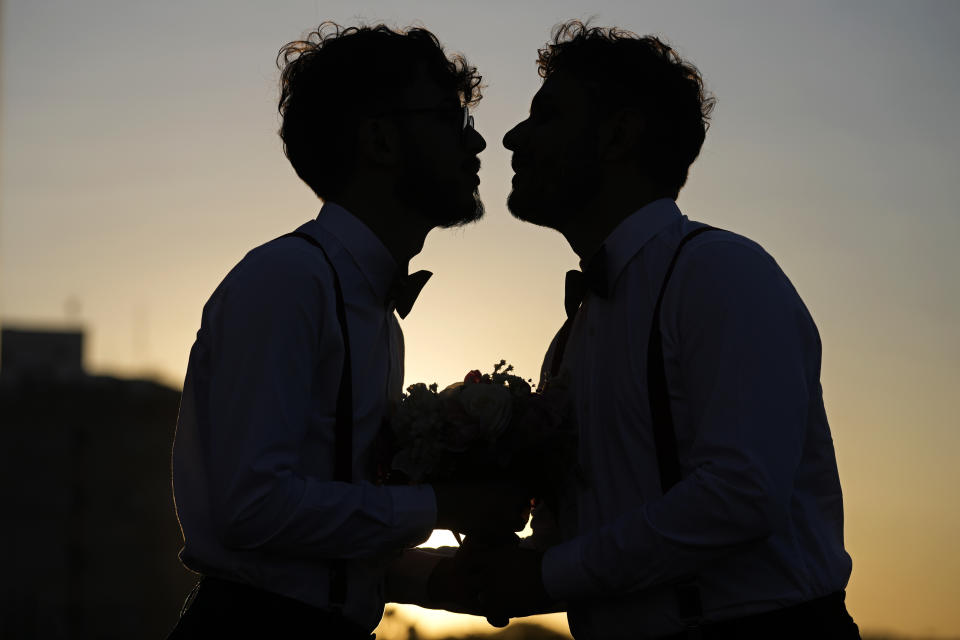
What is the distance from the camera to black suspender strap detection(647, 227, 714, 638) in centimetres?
459

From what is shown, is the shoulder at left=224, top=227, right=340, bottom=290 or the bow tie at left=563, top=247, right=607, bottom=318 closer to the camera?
the shoulder at left=224, top=227, right=340, bottom=290

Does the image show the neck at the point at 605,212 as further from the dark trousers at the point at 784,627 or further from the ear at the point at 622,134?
the dark trousers at the point at 784,627

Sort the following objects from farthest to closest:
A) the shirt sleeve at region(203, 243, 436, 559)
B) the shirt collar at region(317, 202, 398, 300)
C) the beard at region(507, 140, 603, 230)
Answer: the beard at region(507, 140, 603, 230)
the shirt collar at region(317, 202, 398, 300)
the shirt sleeve at region(203, 243, 436, 559)

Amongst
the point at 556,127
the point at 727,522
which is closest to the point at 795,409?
the point at 727,522

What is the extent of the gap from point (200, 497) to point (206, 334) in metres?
0.63

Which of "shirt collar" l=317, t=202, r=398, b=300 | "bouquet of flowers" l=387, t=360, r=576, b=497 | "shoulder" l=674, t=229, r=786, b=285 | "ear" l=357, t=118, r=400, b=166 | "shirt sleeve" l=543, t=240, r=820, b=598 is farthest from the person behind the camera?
"ear" l=357, t=118, r=400, b=166

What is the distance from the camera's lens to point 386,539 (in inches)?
186

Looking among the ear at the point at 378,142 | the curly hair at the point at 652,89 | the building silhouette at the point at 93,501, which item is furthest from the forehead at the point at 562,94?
the building silhouette at the point at 93,501

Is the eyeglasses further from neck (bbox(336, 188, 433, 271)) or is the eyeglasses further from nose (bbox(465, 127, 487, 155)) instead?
neck (bbox(336, 188, 433, 271))

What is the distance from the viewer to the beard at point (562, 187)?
18.7 ft

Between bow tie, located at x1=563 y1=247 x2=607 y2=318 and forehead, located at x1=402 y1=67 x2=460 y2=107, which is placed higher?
forehead, located at x1=402 y1=67 x2=460 y2=107

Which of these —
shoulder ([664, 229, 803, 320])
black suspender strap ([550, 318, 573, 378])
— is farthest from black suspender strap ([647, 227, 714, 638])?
black suspender strap ([550, 318, 573, 378])

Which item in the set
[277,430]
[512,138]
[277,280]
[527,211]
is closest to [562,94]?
[512,138]

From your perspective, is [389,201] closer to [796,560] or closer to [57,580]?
[796,560]
